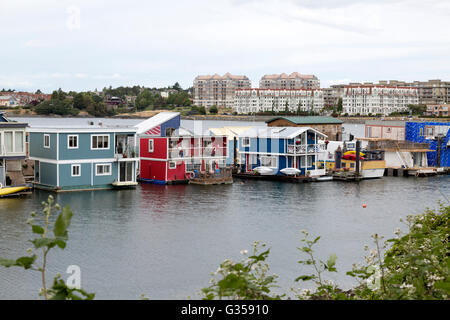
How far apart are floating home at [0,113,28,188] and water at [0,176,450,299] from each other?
5.28 feet

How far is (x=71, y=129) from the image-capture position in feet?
106

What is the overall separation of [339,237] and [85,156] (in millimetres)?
15995

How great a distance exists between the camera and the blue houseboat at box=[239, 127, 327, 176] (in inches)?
1628

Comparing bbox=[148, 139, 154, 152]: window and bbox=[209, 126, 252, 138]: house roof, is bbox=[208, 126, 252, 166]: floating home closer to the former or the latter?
bbox=[209, 126, 252, 138]: house roof

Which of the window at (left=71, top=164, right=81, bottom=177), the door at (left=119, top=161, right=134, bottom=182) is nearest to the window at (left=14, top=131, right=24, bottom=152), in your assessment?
the window at (left=71, top=164, right=81, bottom=177)

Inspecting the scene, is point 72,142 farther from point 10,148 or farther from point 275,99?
point 275,99

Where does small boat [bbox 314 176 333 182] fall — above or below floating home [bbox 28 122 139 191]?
below

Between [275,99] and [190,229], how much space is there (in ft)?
559

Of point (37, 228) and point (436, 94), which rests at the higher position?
point (436, 94)

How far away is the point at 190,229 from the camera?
2305 cm

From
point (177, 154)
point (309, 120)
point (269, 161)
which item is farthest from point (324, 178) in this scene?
point (309, 120)

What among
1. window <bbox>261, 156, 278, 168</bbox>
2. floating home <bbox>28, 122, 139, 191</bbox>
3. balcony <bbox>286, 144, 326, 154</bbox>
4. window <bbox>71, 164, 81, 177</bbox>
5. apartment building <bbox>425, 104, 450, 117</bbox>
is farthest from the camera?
apartment building <bbox>425, 104, 450, 117</bbox>

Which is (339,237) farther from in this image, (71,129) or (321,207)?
(71,129)
